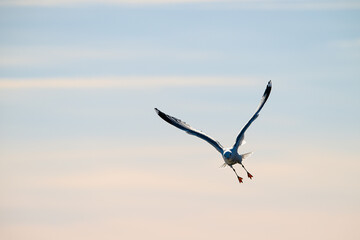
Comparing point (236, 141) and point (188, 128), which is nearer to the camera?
point (236, 141)

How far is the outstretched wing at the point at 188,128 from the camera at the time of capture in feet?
290

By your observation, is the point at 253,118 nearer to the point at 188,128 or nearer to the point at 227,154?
the point at 227,154

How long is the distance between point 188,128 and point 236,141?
6739 millimetres

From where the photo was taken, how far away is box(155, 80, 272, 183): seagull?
8525cm

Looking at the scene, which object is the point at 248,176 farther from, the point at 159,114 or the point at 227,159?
the point at 159,114

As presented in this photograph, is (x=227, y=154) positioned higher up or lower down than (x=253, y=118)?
lower down

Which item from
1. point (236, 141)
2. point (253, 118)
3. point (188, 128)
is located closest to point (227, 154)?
point (236, 141)

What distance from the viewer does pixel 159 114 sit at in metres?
94.8

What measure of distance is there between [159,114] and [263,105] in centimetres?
1167

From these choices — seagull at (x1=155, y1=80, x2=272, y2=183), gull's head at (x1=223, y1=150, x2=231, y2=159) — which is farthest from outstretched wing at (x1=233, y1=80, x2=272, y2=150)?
gull's head at (x1=223, y1=150, x2=231, y2=159)

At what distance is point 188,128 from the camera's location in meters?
91.3

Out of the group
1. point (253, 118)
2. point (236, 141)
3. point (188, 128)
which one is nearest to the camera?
point (236, 141)

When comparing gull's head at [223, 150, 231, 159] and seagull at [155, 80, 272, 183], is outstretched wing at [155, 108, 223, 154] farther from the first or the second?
gull's head at [223, 150, 231, 159]

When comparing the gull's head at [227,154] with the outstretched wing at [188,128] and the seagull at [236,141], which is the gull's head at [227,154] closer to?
the seagull at [236,141]
